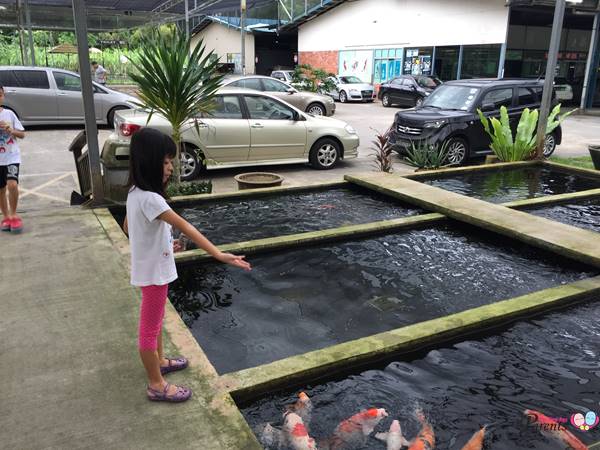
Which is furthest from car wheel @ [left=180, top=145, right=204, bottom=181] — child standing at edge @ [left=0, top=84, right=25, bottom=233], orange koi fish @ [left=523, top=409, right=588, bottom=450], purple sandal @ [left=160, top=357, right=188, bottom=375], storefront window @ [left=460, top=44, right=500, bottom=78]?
storefront window @ [left=460, top=44, right=500, bottom=78]

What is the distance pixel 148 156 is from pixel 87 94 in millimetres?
4461

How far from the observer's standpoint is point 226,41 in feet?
146

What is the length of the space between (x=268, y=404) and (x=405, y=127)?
9.79 meters

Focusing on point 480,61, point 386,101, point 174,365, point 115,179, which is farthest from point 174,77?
point 480,61

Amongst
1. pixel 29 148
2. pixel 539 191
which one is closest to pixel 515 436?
pixel 539 191

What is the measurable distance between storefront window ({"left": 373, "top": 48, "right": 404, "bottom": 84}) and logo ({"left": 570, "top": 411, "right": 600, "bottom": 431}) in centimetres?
2868

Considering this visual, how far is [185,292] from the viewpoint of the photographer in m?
4.66

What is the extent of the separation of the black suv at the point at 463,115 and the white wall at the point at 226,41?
101ft

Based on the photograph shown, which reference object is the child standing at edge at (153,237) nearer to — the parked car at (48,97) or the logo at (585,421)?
the logo at (585,421)

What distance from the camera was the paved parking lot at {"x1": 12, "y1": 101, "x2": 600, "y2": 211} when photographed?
8.40 m

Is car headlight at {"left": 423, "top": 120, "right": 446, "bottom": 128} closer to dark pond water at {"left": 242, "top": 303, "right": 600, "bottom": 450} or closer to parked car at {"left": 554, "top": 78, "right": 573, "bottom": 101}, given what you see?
A: dark pond water at {"left": 242, "top": 303, "right": 600, "bottom": 450}

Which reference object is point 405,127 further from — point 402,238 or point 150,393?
Answer: point 150,393

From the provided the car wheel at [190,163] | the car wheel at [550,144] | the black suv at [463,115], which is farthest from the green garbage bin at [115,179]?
the car wheel at [550,144]

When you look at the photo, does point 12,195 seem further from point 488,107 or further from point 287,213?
point 488,107
